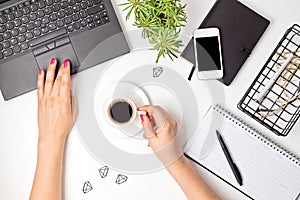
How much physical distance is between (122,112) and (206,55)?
262 millimetres

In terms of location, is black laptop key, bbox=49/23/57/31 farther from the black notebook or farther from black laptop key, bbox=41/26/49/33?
the black notebook

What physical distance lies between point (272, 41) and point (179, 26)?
0.26m

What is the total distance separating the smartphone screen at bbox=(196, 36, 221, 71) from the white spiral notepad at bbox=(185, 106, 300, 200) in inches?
4.3

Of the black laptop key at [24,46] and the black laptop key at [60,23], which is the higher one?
the black laptop key at [60,23]

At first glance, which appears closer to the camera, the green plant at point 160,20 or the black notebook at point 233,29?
the green plant at point 160,20

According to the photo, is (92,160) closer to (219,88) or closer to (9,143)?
(9,143)

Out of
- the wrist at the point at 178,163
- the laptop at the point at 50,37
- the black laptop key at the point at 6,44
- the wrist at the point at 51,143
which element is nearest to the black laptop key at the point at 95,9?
the laptop at the point at 50,37

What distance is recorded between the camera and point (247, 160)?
3.65 feet

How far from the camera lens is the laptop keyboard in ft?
3.49

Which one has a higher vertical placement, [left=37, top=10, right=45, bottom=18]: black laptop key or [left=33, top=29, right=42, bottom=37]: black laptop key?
[left=37, top=10, right=45, bottom=18]: black laptop key

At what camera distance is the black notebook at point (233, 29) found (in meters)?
1.10

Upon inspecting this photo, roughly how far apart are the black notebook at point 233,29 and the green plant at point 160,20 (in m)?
0.07

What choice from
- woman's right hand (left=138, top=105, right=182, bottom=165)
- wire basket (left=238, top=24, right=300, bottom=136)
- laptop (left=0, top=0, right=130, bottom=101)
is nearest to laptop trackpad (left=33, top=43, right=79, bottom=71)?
laptop (left=0, top=0, right=130, bottom=101)

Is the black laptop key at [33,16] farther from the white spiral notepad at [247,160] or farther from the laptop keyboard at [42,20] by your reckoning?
the white spiral notepad at [247,160]
